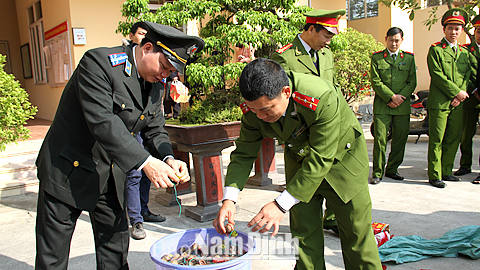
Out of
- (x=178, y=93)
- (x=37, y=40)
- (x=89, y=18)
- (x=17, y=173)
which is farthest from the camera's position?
(x=37, y=40)

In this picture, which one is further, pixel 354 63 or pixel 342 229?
pixel 354 63

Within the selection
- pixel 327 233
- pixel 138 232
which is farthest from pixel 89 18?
pixel 327 233

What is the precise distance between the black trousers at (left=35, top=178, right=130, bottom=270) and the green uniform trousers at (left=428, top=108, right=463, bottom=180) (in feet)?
13.0

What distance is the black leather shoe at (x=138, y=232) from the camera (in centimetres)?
336

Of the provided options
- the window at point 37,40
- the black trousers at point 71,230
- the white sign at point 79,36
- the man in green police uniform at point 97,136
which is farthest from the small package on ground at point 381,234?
the window at point 37,40

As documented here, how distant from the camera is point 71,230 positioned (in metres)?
2.00

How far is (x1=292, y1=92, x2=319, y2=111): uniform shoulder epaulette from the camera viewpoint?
1.77 m

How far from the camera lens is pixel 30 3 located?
9.55 meters

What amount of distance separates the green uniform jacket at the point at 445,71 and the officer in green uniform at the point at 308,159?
324 cm

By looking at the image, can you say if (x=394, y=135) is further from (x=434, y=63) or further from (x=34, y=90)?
(x=34, y=90)

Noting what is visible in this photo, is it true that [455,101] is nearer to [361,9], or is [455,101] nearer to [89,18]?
[89,18]

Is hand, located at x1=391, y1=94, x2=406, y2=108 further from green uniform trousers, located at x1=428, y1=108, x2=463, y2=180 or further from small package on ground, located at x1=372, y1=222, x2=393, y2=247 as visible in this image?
small package on ground, located at x1=372, y1=222, x2=393, y2=247

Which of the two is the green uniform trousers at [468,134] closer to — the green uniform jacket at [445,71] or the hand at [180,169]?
the green uniform jacket at [445,71]

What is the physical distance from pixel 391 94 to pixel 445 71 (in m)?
0.71
